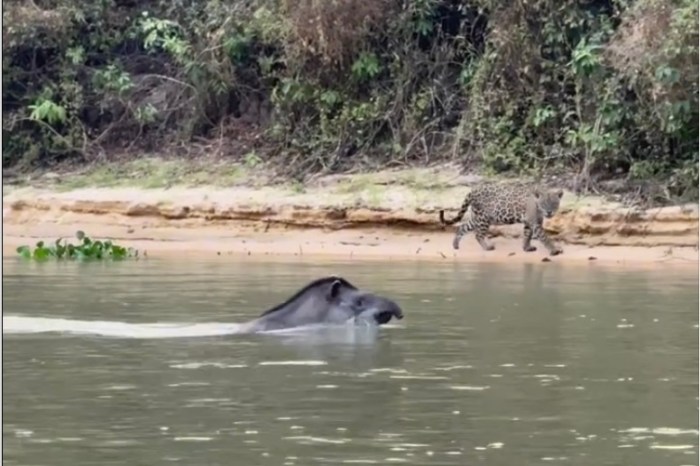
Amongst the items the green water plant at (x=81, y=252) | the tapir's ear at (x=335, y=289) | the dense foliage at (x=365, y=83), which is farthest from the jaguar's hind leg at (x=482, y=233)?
the tapir's ear at (x=335, y=289)

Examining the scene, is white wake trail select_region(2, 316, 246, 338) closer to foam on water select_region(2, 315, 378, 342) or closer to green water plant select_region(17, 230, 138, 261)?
foam on water select_region(2, 315, 378, 342)

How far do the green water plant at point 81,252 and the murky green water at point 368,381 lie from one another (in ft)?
13.7

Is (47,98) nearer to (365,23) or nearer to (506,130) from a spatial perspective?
(365,23)

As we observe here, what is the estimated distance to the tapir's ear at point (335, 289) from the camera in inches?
536

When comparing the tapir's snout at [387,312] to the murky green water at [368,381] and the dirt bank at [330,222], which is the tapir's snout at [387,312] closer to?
the murky green water at [368,381]

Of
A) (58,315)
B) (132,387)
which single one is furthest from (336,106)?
(132,387)

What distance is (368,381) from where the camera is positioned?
1107cm

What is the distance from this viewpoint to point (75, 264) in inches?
837

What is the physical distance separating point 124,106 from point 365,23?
183 inches

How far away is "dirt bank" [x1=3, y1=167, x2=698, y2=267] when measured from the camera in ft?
72.2

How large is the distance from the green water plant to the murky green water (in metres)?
4.16

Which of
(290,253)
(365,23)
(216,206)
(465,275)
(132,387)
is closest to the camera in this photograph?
(132,387)

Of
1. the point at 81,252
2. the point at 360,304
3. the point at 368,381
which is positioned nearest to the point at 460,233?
the point at 81,252

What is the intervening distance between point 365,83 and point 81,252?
653cm
